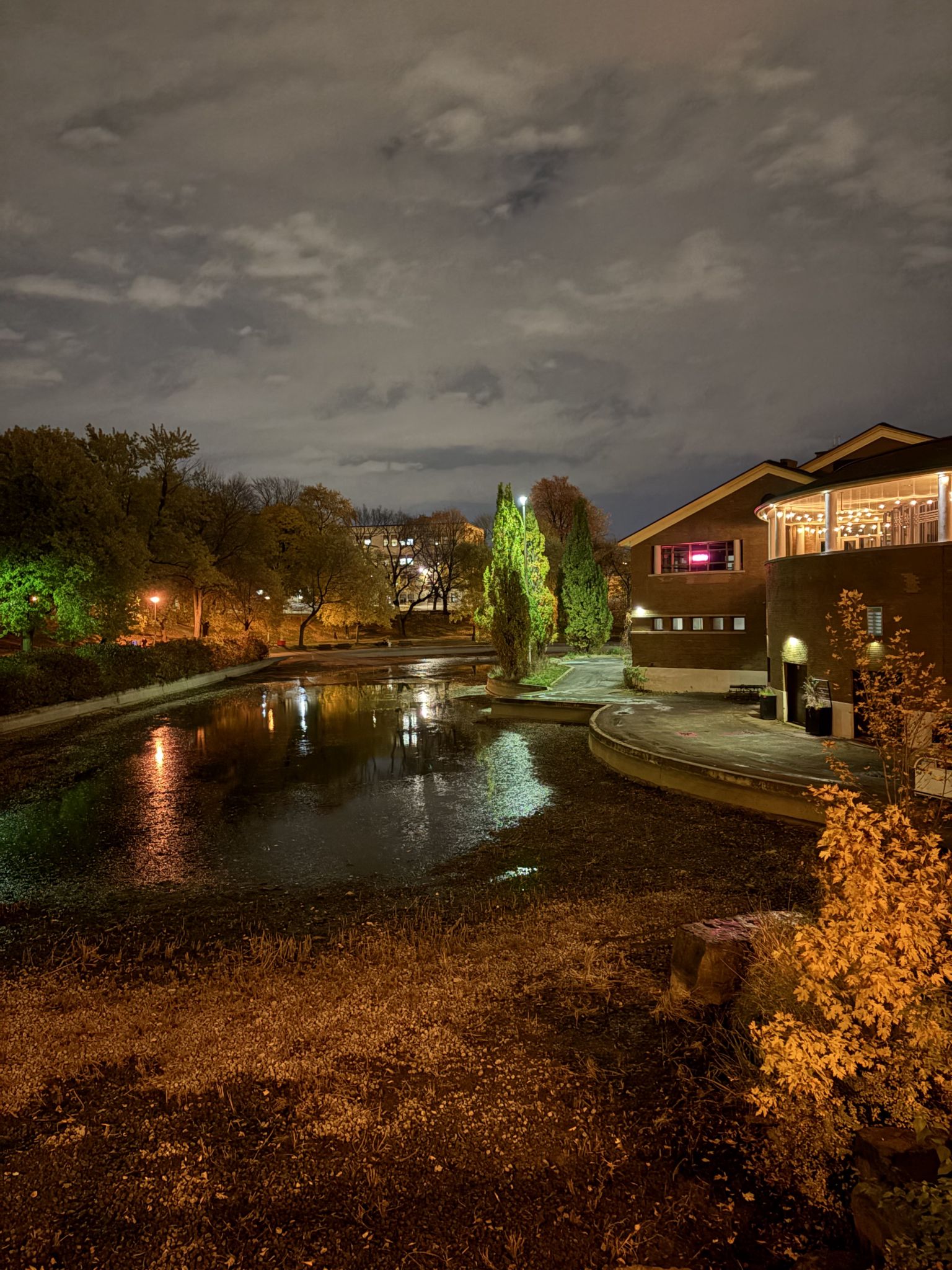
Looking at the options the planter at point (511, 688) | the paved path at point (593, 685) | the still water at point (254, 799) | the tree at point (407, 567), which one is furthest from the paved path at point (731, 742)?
the tree at point (407, 567)

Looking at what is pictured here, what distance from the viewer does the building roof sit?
13.3m

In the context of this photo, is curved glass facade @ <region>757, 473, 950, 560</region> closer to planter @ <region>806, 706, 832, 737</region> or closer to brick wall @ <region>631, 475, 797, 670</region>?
brick wall @ <region>631, 475, 797, 670</region>

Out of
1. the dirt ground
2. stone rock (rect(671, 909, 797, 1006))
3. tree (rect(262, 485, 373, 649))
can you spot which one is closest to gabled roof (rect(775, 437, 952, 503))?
the dirt ground

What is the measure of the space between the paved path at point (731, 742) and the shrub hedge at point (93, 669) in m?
18.3

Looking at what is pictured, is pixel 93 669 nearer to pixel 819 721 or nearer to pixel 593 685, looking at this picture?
pixel 593 685

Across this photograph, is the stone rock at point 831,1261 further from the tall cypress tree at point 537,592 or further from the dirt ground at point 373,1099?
the tall cypress tree at point 537,592

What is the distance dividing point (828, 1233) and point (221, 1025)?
4205 mm

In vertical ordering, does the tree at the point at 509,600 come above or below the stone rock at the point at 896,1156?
above

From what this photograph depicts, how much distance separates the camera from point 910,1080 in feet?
13.1

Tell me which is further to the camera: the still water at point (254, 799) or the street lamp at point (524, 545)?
the street lamp at point (524, 545)

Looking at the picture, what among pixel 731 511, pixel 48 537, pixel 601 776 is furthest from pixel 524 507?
pixel 48 537

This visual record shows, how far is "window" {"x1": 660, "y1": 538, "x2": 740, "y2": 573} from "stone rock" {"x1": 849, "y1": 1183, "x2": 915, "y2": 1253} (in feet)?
73.3

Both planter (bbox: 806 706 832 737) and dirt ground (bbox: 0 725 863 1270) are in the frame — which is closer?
dirt ground (bbox: 0 725 863 1270)

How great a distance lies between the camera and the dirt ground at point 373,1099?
141 inches
